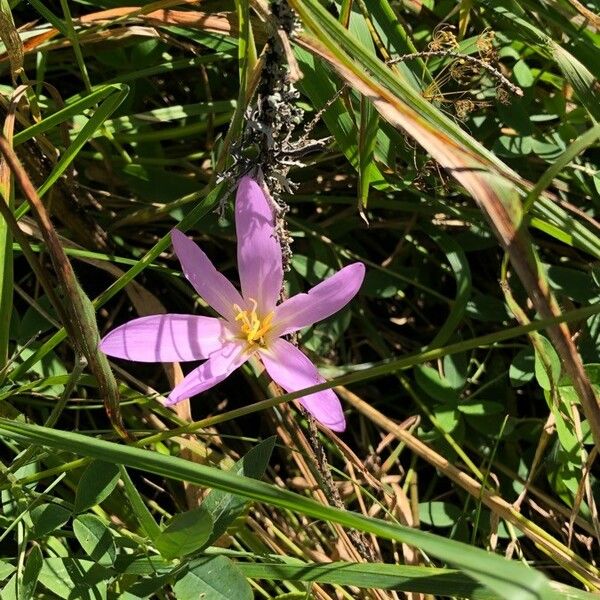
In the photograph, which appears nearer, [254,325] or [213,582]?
[213,582]

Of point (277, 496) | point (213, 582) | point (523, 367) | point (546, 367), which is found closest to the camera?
point (277, 496)

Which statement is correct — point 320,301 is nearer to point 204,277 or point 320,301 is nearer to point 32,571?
point 204,277

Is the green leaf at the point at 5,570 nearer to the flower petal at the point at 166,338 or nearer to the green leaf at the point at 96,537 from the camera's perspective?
the green leaf at the point at 96,537

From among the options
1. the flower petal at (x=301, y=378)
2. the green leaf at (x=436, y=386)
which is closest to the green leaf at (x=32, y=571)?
the flower petal at (x=301, y=378)

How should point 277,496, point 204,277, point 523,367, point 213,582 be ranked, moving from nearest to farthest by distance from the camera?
point 277,496
point 213,582
point 204,277
point 523,367

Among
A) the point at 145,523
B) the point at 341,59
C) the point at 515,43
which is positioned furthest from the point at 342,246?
the point at 145,523

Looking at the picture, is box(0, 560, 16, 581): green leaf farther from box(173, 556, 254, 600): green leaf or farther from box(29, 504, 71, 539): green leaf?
box(173, 556, 254, 600): green leaf

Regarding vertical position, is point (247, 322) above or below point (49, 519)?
above

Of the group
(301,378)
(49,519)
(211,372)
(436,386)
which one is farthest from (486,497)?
(49,519)
